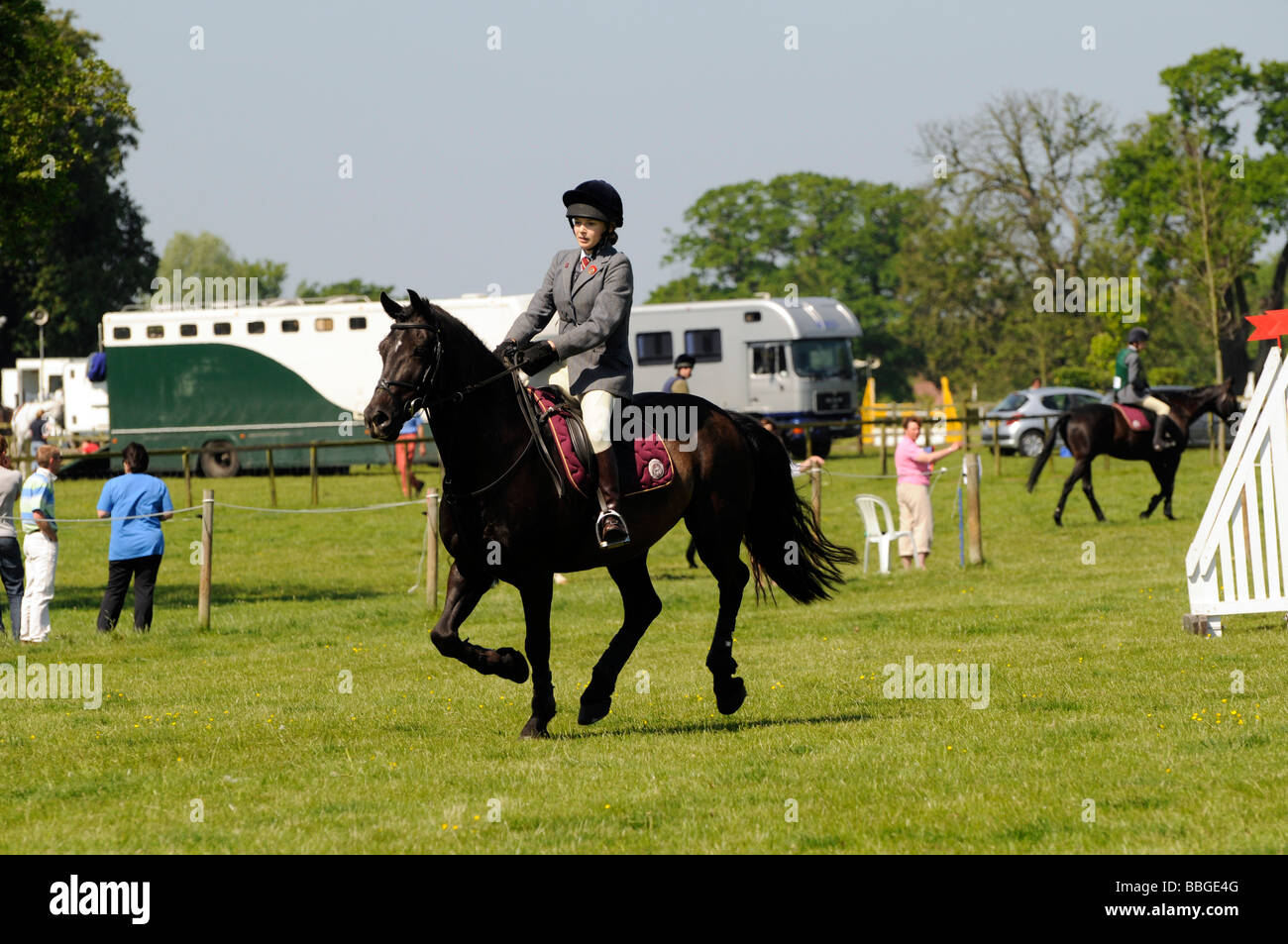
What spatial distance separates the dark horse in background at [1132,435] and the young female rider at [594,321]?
17811 millimetres

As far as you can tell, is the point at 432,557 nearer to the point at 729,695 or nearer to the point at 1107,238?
the point at 729,695

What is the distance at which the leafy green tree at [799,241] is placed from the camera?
97312mm

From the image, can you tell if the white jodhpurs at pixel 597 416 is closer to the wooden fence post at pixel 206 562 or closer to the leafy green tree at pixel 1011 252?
the wooden fence post at pixel 206 562

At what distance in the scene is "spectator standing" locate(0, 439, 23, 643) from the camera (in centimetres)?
1502

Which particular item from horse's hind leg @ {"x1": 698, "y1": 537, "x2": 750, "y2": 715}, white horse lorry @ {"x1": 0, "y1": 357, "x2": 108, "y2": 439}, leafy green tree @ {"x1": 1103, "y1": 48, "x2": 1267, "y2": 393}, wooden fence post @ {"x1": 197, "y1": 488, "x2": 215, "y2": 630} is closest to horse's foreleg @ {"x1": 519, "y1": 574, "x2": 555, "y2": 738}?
horse's hind leg @ {"x1": 698, "y1": 537, "x2": 750, "y2": 715}

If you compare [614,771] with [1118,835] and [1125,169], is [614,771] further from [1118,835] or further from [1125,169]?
[1125,169]

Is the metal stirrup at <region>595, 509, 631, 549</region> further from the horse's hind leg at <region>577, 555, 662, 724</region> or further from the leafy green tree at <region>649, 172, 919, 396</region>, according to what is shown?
the leafy green tree at <region>649, 172, 919, 396</region>

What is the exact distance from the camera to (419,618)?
56.3 feet

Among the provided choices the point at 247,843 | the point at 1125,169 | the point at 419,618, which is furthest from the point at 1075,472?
the point at 1125,169

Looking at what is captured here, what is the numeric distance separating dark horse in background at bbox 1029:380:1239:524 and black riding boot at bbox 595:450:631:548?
17868 millimetres

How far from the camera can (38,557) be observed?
1517 centimetres

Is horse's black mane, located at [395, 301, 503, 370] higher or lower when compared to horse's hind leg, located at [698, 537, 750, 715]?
higher

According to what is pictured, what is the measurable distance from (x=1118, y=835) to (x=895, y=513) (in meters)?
22.3

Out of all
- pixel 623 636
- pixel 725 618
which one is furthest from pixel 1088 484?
pixel 623 636
